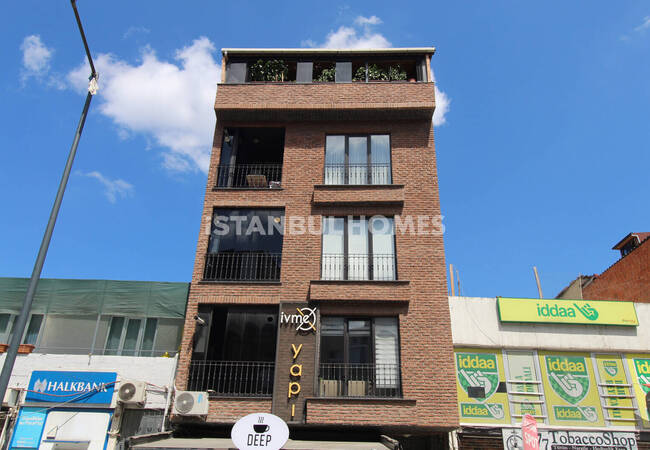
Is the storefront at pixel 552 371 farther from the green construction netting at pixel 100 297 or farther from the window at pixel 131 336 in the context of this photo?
the window at pixel 131 336

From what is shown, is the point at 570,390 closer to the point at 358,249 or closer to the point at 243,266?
the point at 358,249

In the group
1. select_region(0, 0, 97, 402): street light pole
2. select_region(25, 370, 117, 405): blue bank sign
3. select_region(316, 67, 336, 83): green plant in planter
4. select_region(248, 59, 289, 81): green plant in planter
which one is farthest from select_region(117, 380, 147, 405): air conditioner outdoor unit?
select_region(316, 67, 336, 83): green plant in planter

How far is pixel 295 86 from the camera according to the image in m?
17.6

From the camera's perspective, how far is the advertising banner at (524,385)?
14.2 meters

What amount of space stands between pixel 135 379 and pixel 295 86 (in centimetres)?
1161

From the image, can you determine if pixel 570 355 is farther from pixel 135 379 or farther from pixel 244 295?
pixel 135 379

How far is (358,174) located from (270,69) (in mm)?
5790

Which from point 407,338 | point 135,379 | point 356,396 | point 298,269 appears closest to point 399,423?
point 356,396

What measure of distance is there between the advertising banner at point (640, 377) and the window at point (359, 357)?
25.2ft

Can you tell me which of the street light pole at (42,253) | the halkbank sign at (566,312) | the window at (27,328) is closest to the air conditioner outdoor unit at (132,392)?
the street light pole at (42,253)

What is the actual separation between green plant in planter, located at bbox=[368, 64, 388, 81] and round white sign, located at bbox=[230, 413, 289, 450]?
13960 mm

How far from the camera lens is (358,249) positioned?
606 inches

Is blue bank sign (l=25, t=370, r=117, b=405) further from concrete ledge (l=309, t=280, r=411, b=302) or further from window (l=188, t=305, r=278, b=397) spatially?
concrete ledge (l=309, t=280, r=411, b=302)

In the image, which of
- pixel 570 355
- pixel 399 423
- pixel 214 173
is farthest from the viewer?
pixel 214 173
